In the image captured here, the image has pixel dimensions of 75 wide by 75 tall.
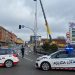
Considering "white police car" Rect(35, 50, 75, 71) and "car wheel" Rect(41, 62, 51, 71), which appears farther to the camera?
"car wheel" Rect(41, 62, 51, 71)

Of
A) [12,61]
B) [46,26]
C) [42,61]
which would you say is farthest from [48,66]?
[46,26]

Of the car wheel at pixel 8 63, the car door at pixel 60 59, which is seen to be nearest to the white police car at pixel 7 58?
the car wheel at pixel 8 63

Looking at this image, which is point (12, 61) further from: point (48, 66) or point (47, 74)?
point (47, 74)

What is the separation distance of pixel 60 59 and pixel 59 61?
17 cm

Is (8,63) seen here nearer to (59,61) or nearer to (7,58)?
(7,58)

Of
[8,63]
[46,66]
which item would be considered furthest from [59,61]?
[8,63]

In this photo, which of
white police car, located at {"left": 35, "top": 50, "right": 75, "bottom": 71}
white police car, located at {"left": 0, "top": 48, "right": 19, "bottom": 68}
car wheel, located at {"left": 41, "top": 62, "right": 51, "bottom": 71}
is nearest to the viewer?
white police car, located at {"left": 35, "top": 50, "right": 75, "bottom": 71}

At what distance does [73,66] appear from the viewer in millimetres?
19109

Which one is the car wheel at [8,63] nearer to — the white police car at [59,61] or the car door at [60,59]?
the white police car at [59,61]

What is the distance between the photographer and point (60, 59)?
63.1ft

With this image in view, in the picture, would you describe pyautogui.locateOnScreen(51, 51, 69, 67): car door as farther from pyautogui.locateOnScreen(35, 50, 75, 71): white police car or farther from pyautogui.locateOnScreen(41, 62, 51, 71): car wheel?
pyautogui.locateOnScreen(41, 62, 51, 71): car wheel

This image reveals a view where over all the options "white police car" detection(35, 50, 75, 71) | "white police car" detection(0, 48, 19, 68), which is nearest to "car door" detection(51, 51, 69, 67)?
"white police car" detection(35, 50, 75, 71)

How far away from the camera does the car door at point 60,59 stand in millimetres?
19172

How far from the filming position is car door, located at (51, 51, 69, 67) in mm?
19172
